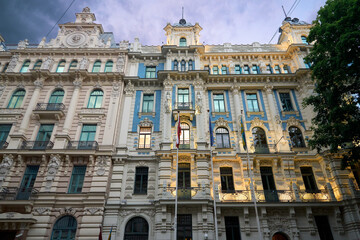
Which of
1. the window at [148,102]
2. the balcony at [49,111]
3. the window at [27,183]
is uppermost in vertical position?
the window at [148,102]

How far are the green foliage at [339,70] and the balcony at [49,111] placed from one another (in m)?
23.5

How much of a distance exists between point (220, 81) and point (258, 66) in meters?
5.53

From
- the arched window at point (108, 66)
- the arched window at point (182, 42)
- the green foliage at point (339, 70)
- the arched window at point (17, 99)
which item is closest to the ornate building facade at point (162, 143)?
the arched window at point (17, 99)

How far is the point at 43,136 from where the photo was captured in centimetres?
2300

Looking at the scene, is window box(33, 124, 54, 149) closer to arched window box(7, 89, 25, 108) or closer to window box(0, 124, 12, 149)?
window box(0, 124, 12, 149)

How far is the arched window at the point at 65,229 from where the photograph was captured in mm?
18203

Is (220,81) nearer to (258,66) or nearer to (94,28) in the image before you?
(258,66)

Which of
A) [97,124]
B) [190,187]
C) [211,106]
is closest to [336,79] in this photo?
[211,106]

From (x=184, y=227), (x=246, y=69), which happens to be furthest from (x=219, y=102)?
(x=184, y=227)

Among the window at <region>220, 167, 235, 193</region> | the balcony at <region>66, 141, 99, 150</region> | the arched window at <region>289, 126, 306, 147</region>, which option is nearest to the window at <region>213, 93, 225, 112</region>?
the window at <region>220, 167, 235, 193</region>

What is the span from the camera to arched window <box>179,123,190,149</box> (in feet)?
72.1

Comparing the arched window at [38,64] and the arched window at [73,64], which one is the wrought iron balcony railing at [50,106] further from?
the arched window at [38,64]

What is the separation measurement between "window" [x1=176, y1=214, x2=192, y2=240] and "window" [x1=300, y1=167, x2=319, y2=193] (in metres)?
11.4

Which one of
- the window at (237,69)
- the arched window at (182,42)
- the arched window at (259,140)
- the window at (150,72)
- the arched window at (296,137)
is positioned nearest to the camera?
the arched window at (259,140)
